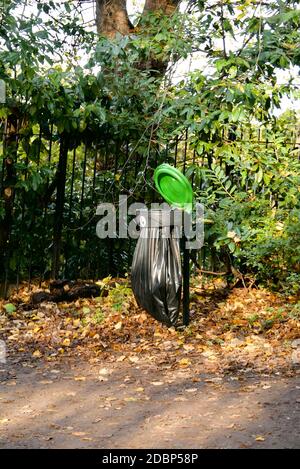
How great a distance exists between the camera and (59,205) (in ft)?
26.2

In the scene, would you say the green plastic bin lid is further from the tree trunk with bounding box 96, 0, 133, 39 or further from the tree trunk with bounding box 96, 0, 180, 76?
the tree trunk with bounding box 96, 0, 133, 39

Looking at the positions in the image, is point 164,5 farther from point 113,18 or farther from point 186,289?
point 186,289

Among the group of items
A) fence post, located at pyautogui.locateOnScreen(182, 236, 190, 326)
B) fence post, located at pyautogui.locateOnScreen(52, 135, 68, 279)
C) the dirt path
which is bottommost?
the dirt path

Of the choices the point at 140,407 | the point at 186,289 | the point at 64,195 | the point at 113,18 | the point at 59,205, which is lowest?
the point at 140,407

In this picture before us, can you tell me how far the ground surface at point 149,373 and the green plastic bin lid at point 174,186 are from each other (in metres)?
1.20

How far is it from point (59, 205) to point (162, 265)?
2.15 m

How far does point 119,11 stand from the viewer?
10.1m

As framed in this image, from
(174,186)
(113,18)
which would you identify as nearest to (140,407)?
(174,186)

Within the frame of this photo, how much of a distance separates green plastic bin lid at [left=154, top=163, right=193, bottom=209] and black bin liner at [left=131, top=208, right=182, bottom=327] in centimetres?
16

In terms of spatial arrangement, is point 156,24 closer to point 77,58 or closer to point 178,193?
point 77,58

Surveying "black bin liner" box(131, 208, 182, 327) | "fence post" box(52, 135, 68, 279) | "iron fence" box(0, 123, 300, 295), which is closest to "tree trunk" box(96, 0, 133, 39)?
"iron fence" box(0, 123, 300, 295)

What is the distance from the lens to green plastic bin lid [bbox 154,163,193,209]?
250 inches

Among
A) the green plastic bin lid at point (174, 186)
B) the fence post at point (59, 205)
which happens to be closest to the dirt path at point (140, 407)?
the green plastic bin lid at point (174, 186)
